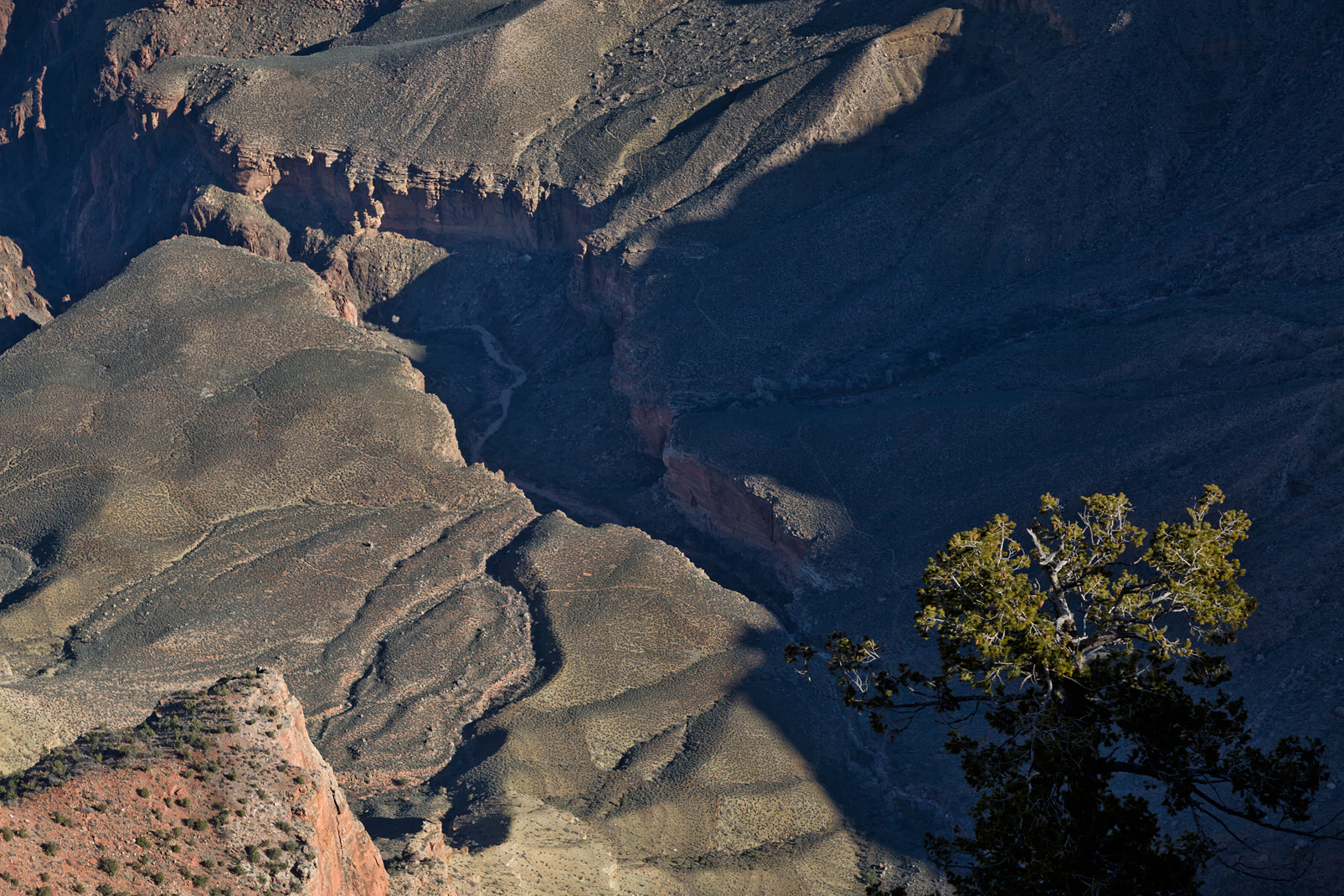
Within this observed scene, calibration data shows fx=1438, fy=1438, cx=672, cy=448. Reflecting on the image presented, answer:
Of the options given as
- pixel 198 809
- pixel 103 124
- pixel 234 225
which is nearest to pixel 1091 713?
pixel 198 809

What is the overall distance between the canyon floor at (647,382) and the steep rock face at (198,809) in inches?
211

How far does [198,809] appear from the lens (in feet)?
98.3

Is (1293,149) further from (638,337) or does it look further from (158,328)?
(158,328)

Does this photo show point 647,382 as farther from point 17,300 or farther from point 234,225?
point 17,300

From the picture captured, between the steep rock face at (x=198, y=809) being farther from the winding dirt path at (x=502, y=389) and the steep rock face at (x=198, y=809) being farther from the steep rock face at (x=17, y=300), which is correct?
the steep rock face at (x=17, y=300)

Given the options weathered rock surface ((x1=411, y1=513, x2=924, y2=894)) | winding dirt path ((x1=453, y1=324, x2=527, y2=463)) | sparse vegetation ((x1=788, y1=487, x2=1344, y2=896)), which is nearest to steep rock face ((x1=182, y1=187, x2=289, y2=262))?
winding dirt path ((x1=453, y1=324, x2=527, y2=463))

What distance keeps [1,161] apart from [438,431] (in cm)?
5745

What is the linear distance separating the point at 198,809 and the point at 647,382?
4051 centimetres

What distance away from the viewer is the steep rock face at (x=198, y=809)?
27359 millimetres

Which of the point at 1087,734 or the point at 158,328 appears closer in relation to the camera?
the point at 1087,734

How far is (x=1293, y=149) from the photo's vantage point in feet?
209

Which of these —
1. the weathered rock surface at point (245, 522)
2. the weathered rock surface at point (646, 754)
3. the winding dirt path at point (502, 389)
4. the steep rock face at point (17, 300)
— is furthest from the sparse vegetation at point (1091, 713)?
the steep rock face at point (17, 300)

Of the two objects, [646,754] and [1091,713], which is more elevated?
[1091,713]

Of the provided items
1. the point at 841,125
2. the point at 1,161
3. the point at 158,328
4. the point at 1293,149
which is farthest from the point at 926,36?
the point at 1,161
